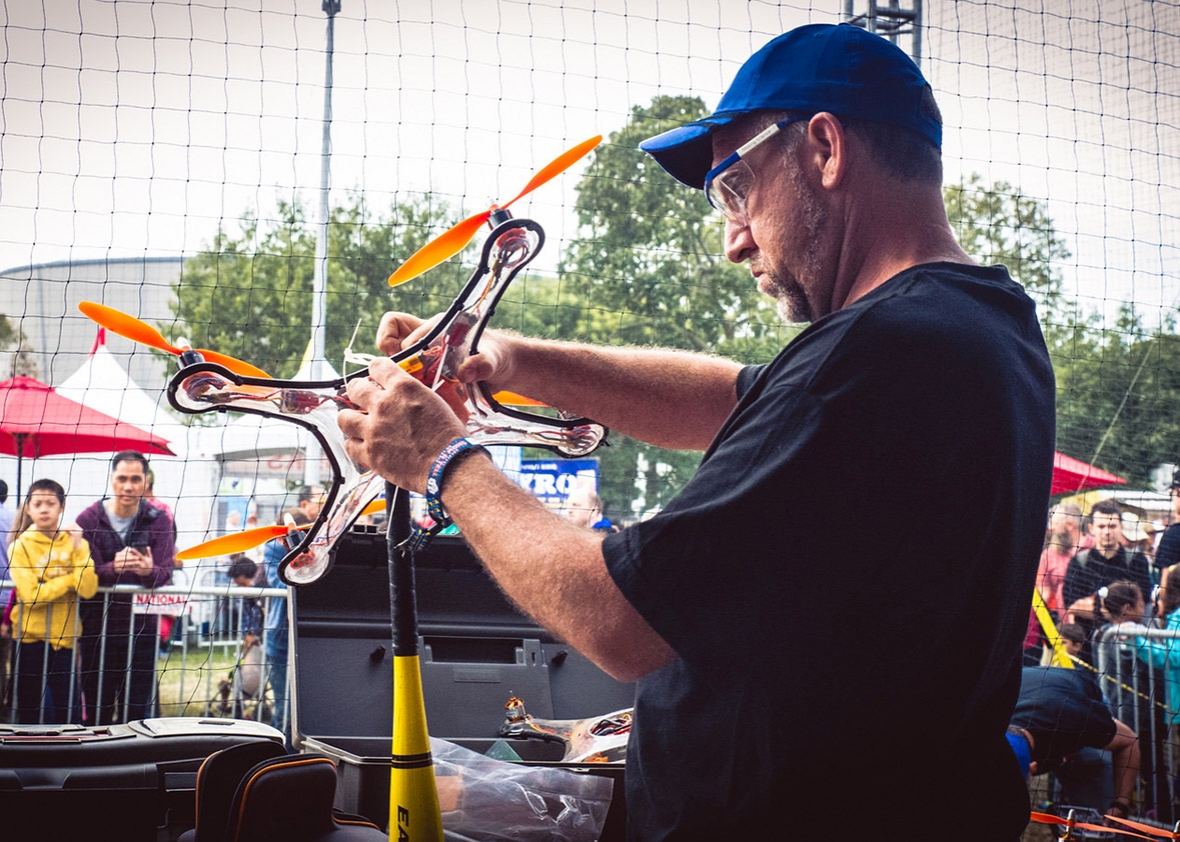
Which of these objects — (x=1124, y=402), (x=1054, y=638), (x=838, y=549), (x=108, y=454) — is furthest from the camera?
(x=108, y=454)

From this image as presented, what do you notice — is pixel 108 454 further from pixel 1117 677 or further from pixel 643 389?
pixel 643 389

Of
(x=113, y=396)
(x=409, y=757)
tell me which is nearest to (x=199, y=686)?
(x=113, y=396)

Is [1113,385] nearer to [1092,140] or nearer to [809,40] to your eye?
[1092,140]

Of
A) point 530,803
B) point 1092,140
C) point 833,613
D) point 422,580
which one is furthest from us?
point 1092,140

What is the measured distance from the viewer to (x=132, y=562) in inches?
179

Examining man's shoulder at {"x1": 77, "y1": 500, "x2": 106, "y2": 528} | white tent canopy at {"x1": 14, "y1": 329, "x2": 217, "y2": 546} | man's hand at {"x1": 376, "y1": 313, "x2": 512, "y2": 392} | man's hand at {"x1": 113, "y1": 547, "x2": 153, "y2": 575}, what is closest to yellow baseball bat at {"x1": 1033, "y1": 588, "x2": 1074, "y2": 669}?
man's hand at {"x1": 376, "y1": 313, "x2": 512, "y2": 392}

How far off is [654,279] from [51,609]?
6.47 meters

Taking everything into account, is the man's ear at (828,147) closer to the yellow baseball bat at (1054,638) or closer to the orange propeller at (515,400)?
the orange propeller at (515,400)

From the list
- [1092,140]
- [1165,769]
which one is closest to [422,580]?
[1092,140]

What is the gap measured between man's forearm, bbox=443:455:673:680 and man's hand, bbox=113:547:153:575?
13.1ft

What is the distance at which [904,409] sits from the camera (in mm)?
847

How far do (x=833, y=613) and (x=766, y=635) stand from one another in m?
0.06

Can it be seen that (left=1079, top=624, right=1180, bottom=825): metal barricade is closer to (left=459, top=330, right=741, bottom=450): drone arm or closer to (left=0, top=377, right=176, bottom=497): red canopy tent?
(left=459, top=330, right=741, bottom=450): drone arm

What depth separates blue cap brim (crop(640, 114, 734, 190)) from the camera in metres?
1.19
